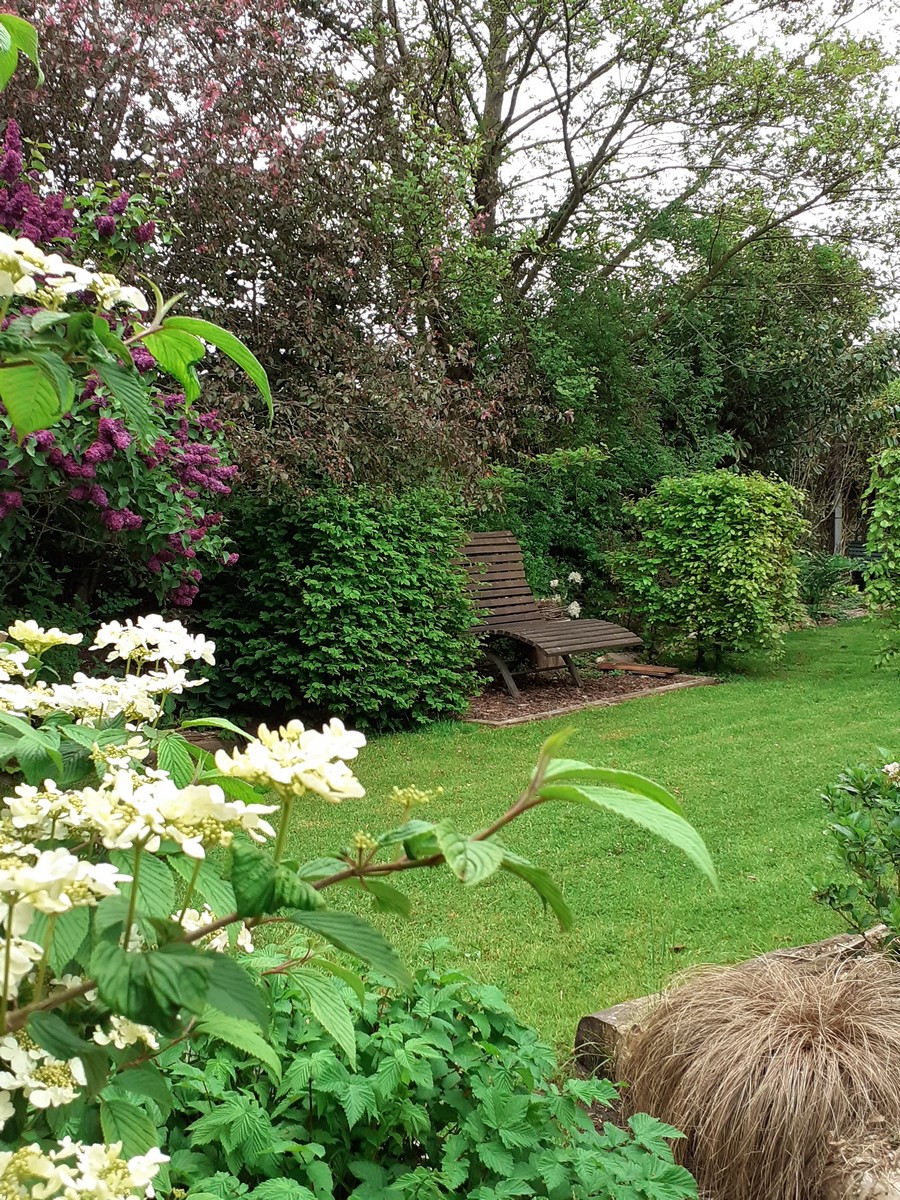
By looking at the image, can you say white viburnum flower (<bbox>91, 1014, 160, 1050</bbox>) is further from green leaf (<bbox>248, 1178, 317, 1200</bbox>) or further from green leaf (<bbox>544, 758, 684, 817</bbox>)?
green leaf (<bbox>248, 1178, 317, 1200</bbox>)

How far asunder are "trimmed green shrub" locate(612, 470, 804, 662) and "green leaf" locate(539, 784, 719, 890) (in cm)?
809

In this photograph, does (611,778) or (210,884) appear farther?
(210,884)

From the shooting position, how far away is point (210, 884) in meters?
0.91

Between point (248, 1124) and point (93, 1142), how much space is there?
0.75m

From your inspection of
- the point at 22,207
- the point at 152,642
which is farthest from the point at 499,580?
the point at 152,642

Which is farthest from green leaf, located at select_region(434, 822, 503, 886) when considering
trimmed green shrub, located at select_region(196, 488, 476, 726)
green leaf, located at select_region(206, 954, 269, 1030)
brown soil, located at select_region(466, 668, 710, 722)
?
brown soil, located at select_region(466, 668, 710, 722)

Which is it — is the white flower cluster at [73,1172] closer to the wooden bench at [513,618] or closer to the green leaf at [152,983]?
the green leaf at [152,983]

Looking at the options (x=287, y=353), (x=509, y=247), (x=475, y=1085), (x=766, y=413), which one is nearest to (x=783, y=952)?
(x=475, y=1085)

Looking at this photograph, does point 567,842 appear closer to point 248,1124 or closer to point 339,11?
point 248,1124

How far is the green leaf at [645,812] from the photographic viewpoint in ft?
1.90

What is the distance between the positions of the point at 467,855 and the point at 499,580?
7876mm

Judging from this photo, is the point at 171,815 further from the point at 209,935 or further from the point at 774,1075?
the point at 774,1075

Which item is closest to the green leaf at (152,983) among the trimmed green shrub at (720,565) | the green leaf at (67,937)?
the green leaf at (67,937)

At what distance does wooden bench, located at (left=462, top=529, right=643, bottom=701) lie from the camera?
7.71 meters
